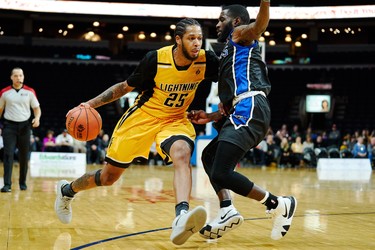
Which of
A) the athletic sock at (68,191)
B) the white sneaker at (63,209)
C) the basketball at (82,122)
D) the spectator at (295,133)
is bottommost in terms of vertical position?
the spectator at (295,133)

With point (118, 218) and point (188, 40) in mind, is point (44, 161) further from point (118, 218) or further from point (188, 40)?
point (188, 40)

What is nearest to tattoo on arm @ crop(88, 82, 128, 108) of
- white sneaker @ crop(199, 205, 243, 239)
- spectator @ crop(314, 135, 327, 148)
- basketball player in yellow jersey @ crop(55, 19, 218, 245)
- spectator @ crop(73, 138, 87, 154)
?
basketball player in yellow jersey @ crop(55, 19, 218, 245)

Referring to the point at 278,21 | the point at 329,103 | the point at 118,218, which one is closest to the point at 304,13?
the point at 278,21

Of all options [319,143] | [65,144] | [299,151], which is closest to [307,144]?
[299,151]

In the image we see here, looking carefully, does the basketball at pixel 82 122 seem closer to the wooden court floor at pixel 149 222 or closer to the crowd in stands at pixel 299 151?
the wooden court floor at pixel 149 222

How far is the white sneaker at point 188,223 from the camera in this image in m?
3.90

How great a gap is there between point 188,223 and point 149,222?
163cm

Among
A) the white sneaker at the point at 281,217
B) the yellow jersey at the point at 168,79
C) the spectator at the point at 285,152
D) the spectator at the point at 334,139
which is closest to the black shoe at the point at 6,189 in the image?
the yellow jersey at the point at 168,79

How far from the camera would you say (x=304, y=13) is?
86.8ft

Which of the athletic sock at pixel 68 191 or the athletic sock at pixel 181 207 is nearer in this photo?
the athletic sock at pixel 181 207

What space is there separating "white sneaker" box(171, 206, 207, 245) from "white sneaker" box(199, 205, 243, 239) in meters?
0.49

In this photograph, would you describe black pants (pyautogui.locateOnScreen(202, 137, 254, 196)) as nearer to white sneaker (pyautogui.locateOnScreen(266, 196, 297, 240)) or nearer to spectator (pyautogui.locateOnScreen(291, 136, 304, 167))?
white sneaker (pyautogui.locateOnScreen(266, 196, 297, 240))

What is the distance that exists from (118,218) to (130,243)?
1.41 m

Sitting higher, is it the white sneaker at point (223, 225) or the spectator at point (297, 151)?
the white sneaker at point (223, 225)
